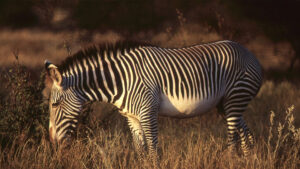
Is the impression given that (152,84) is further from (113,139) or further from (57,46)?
(57,46)

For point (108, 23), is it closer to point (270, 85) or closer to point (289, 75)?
point (289, 75)

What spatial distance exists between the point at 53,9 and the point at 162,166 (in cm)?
2019

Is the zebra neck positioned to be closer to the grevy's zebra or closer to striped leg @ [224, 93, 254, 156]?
the grevy's zebra

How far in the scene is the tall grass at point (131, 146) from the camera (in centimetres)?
423

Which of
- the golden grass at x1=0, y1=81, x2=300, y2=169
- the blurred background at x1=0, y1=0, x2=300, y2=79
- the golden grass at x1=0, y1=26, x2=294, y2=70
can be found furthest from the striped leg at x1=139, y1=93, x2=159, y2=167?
the golden grass at x1=0, y1=26, x2=294, y2=70

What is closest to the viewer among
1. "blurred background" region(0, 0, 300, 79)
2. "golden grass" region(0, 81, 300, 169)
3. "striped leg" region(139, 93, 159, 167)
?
"golden grass" region(0, 81, 300, 169)

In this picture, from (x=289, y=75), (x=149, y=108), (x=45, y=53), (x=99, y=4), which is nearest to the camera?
(x=149, y=108)

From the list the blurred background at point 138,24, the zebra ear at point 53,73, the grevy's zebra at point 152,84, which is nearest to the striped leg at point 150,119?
the grevy's zebra at point 152,84

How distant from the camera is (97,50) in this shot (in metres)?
4.76

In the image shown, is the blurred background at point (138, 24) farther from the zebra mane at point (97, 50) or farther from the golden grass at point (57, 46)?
the zebra mane at point (97, 50)

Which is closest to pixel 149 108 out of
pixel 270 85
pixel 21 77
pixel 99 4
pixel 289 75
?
pixel 21 77

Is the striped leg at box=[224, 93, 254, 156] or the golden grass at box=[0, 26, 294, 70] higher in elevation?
the golden grass at box=[0, 26, 294, 70]

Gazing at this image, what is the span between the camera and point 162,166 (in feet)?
13.4

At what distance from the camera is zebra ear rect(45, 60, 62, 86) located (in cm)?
430
